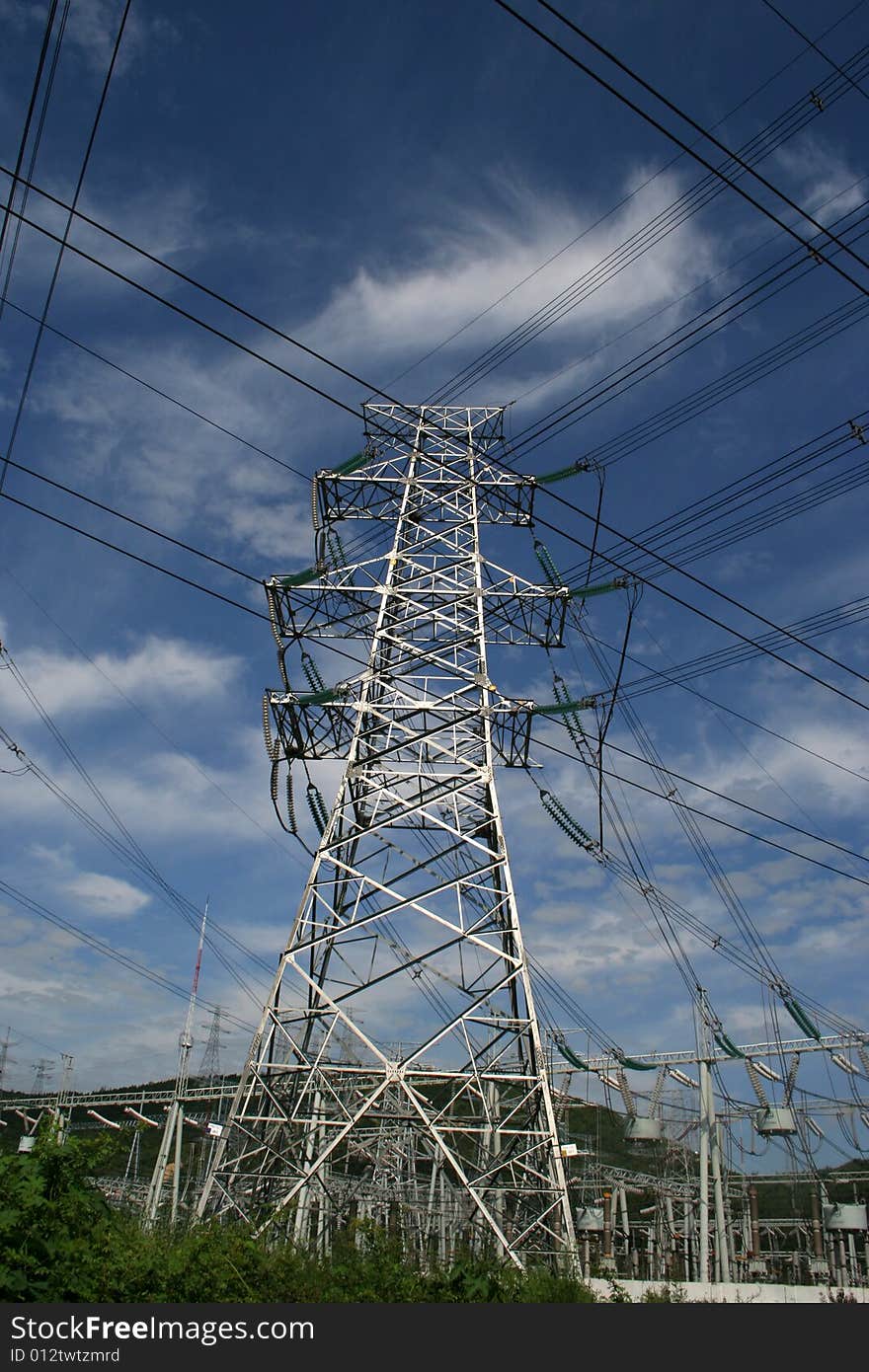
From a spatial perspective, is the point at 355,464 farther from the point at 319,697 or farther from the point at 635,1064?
the point at 635,1064

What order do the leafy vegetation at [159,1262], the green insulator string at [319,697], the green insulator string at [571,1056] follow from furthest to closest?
the green insulator string at [571,1056] → the green insulator string at [319,697] → the leafy vegetation at [159,1262]

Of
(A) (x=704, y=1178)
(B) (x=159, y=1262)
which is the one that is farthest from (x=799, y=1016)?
(B) (x=159, y=1262)

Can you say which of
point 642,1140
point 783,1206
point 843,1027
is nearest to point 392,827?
point 843,1027

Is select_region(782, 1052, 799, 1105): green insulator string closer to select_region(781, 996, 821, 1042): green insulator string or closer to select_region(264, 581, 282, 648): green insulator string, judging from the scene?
select_region(781, 996, 821, 1042): green insulator string

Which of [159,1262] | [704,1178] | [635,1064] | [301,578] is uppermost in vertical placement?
[301,578]

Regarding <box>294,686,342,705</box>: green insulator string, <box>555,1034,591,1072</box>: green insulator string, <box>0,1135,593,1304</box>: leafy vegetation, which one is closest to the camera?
<box>0,1135,593,1304</box>: leafy vegetation

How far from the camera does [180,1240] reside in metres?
9.35

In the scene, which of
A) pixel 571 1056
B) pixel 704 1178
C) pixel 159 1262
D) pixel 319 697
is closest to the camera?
pixel 159 1262

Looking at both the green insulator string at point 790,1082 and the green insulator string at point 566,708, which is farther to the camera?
the green insulator string at point 790,1082

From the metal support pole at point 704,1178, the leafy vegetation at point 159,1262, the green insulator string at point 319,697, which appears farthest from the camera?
the metal support pole at point 704,1178

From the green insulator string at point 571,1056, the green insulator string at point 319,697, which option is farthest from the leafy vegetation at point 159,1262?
the green insulator string at point 571,1056

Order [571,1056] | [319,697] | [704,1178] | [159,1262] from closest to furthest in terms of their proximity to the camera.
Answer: [159,1262] → [319,697] → [704,1178] → [571,1056]

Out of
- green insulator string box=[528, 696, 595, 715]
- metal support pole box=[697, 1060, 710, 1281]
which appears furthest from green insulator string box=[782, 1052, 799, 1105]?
green insulator string box=[528, 696, 595, 715]

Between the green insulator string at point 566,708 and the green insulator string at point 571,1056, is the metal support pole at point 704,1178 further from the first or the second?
the green insulator string at point 566,708
